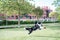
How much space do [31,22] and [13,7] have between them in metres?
0.98

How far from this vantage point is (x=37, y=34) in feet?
11.3

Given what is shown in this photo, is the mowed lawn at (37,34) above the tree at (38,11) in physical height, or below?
below

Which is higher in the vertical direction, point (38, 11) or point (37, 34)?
point (38, 11)

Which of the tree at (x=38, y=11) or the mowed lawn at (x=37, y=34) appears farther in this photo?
the tree at (x=38, y=11)

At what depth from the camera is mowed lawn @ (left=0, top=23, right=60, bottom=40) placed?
10.4 ft

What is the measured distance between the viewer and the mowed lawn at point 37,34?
10.4 ft

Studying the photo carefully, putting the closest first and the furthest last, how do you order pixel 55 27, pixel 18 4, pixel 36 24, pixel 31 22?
1. pixel 36 24
2. pixel 31 22
3. pixel 55 27
4. pixel 18 4

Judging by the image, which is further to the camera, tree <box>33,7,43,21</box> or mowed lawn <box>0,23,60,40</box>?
tree <box>33,7,43,21</box>

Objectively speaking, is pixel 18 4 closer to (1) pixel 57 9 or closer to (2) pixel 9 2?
(2) pixel 9 2

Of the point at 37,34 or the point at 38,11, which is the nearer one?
the point at 37,34

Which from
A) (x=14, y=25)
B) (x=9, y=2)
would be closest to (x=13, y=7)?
(x=9, y=2)

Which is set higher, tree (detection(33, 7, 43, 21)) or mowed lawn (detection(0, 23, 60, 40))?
tree (detection(33, 7, 43, 21))

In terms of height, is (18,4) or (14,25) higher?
(18,4)

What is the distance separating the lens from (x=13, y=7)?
4551mm
